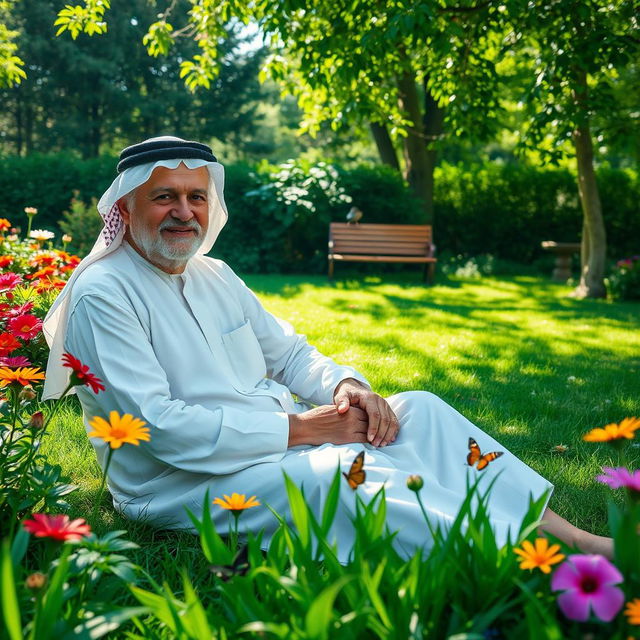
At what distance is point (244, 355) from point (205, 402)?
14.9 inches

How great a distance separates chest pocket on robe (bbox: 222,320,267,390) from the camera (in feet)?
9.68

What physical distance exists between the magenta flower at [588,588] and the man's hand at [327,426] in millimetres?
1194

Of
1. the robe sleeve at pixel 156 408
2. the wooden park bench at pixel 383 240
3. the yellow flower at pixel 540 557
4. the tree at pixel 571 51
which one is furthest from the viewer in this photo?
the wooden park bench at pixel 383 240

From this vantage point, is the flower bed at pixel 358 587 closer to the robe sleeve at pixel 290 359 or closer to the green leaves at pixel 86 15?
the robe sleeve at pixel 290 359

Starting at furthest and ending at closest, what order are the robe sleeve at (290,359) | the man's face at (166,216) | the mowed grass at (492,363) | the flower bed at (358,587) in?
1. the mowed grass at (492,363)
2. the robe sleeve at (290,359)
3. the man's face at (166,216)
4. the flower bed at (358,587)

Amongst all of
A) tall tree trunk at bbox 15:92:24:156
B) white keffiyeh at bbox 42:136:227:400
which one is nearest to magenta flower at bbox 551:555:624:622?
white keffiyeh at bbox 42:136:227:400

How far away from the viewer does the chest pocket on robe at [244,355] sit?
295 cm

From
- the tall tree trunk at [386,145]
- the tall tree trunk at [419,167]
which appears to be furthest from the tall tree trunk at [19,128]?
the tall tree trunk at [419,167]

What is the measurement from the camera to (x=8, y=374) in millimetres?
2076

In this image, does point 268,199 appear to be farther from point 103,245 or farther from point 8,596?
point 8,596

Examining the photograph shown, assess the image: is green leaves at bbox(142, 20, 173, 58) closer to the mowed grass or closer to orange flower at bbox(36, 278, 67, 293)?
the mowed grass

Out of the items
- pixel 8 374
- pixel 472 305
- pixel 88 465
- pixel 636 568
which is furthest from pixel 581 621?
pixel 472 305

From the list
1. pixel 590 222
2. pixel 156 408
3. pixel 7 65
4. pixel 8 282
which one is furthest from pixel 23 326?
pixel 590 222

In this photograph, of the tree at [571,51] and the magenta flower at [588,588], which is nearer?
the magenta flower at [588,588]
